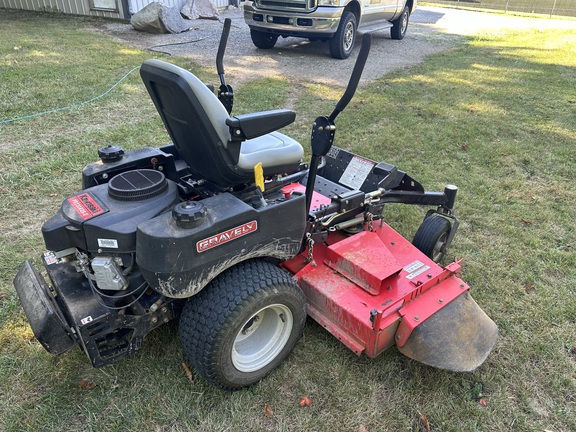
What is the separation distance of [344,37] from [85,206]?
7673 millimetres

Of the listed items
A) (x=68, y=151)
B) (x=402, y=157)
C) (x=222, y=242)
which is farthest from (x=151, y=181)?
(x=402, y=157)

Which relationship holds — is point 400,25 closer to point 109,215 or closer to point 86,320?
point 109,215

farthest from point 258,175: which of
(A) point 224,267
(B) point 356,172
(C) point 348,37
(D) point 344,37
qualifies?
(C) point 348,37

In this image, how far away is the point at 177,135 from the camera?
252 cm

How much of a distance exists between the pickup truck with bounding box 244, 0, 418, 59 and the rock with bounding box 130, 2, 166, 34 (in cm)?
274

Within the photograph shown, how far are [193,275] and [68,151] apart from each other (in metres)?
3.50

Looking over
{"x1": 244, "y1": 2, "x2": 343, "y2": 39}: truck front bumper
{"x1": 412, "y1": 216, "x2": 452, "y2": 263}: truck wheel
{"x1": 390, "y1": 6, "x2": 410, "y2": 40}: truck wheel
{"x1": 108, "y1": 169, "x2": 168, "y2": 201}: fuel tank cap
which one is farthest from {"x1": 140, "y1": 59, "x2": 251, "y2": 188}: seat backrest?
{"x1": 390, "y1": 6, "x2": 410, "y2": 40}: truck wheel

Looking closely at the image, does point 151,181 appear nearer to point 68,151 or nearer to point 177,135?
point 177,135

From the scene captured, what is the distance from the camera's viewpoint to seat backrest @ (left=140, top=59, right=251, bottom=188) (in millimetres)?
2141

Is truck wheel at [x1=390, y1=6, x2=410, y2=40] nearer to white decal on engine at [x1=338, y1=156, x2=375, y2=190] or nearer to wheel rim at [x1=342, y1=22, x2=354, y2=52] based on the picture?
wheel rim at [x1=342, y1=22, x2=354, y2=52]

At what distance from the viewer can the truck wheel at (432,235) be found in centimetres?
326

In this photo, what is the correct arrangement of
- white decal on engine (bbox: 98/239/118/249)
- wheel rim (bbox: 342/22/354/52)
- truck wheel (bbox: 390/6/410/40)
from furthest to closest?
truck wheel (bbox: 390/6/410/40) < wheel rim (bbox: 342/22/354/52) < white decal on engine (bbox: 98/239/118/249)

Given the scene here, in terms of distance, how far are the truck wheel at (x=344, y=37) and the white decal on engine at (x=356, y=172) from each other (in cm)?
589

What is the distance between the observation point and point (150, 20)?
10445 millimetres
